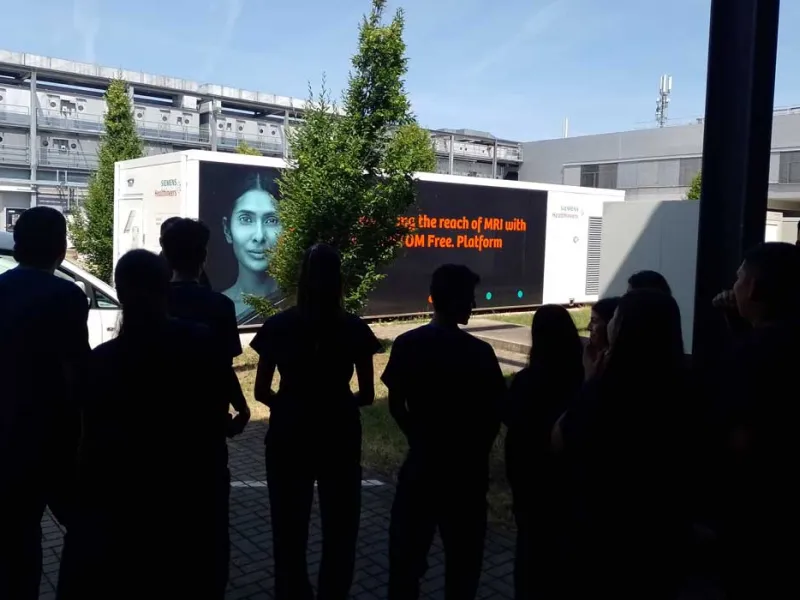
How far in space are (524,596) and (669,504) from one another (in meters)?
1.03

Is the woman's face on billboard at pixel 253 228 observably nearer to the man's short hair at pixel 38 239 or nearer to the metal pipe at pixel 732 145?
the metal pipe at pixel 732 145

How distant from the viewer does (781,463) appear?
7.54 feet

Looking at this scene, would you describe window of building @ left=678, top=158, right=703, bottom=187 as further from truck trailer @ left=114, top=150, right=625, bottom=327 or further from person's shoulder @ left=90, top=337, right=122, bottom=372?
person's shoulder @ left=90, top=337, right=122, bottom=372

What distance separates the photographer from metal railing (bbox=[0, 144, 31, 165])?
4772cm

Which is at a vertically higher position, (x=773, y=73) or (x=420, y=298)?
(x=773, y=73)

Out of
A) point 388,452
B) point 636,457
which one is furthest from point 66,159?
point 636,457

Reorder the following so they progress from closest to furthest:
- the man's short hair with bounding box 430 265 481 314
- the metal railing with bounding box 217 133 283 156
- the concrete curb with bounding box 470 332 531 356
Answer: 1. the man's short hair with bounding box 430 265 481 314
2. the concrete curb with bounding box 470 332 531 356
3. the metal railing with bounding box 217 133 283 156

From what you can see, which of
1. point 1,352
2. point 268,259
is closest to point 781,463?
point 1,352

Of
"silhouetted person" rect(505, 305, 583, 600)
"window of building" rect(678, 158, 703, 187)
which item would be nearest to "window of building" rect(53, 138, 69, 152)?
"window of building" rect(678, 158, 703, 187)

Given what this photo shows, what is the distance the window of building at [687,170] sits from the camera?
4075cm

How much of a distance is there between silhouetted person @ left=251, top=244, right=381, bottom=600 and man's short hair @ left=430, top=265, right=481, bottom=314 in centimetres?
38

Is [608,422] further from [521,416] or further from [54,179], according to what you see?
[54,179]

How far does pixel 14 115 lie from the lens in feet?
156

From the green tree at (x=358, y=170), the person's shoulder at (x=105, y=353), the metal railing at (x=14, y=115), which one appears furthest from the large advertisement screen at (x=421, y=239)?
the metal railing at (x=14, y=115)
